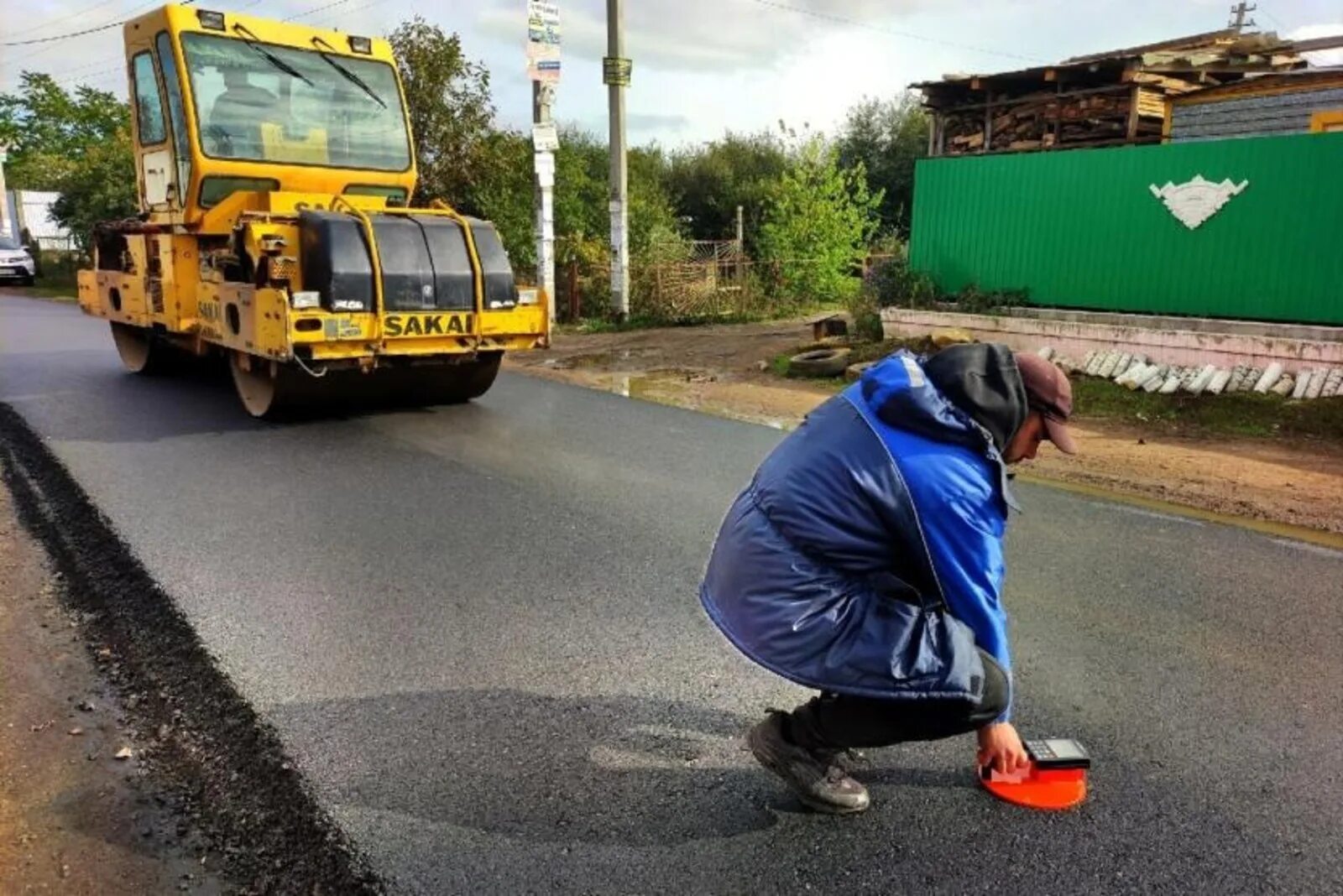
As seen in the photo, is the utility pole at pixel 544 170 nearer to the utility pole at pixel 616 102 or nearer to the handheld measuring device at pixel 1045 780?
the utility pole at pixel 616 102

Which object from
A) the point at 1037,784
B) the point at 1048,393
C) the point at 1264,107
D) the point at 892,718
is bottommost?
the point at 1037,784

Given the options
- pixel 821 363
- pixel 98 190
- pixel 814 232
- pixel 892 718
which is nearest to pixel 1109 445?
pixel 821 363

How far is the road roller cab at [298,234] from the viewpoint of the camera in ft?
25.4

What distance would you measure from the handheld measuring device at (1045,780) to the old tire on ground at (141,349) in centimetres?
982

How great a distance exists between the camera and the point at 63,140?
156 ft

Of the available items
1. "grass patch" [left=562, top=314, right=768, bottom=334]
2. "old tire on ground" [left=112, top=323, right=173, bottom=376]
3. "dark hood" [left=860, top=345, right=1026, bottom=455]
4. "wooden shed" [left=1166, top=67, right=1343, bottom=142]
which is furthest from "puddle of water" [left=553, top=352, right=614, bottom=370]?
"dark hood" [left=860, top=345, right=1026, bottom=455]

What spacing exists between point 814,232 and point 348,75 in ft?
42.8

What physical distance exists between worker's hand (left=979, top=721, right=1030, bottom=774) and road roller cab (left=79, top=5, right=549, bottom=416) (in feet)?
19.8

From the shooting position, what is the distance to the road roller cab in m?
7.74

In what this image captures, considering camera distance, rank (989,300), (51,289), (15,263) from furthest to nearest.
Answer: (15,263) < (51,289) < (989,300)

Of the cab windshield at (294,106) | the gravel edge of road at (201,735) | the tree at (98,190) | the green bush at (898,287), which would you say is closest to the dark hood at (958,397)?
the gravel edge of road at (201,735)

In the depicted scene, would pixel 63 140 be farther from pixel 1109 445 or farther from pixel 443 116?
pixel 1109 445

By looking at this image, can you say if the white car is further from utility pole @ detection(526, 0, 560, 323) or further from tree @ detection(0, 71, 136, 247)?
utility pole @ detection(526, 0, 560, 323)

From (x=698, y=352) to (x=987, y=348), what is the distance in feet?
38.5
